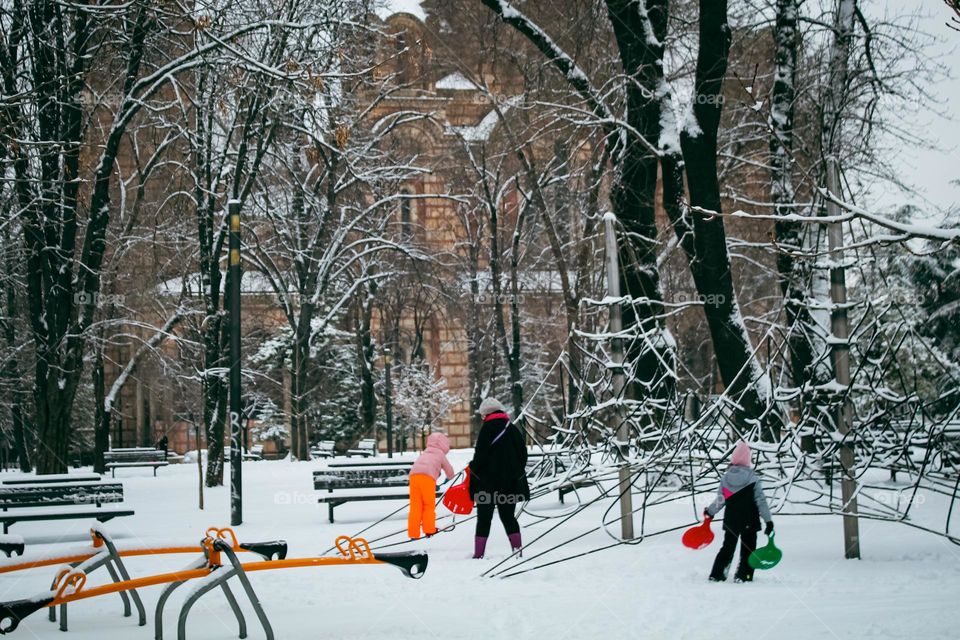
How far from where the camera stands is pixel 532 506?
54.6ft

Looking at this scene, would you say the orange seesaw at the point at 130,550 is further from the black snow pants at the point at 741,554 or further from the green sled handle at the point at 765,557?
the green sled handle at the point at 765,557

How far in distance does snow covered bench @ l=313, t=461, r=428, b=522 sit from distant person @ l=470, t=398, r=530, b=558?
4214 millimetres

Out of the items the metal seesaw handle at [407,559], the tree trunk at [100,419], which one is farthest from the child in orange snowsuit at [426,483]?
the tree trunk at [100,419]

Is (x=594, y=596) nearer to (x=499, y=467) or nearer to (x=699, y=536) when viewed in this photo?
(x=699, y=536)

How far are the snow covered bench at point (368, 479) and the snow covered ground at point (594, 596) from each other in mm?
2495

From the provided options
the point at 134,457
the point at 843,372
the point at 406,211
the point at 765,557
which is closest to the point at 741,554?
the point at 765,557

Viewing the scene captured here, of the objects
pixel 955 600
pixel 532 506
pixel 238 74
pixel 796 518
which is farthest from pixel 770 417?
pixel 238 74

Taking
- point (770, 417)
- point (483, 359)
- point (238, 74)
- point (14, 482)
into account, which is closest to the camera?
point (770, 417)

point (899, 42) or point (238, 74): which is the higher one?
point (238, 74)

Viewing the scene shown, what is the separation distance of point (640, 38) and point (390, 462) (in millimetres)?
7473

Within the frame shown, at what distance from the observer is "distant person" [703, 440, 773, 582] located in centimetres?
910

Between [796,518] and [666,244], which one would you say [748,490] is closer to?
[796,518]

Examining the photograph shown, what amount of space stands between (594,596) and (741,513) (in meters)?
1.56

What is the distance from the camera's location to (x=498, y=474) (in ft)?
36.5
